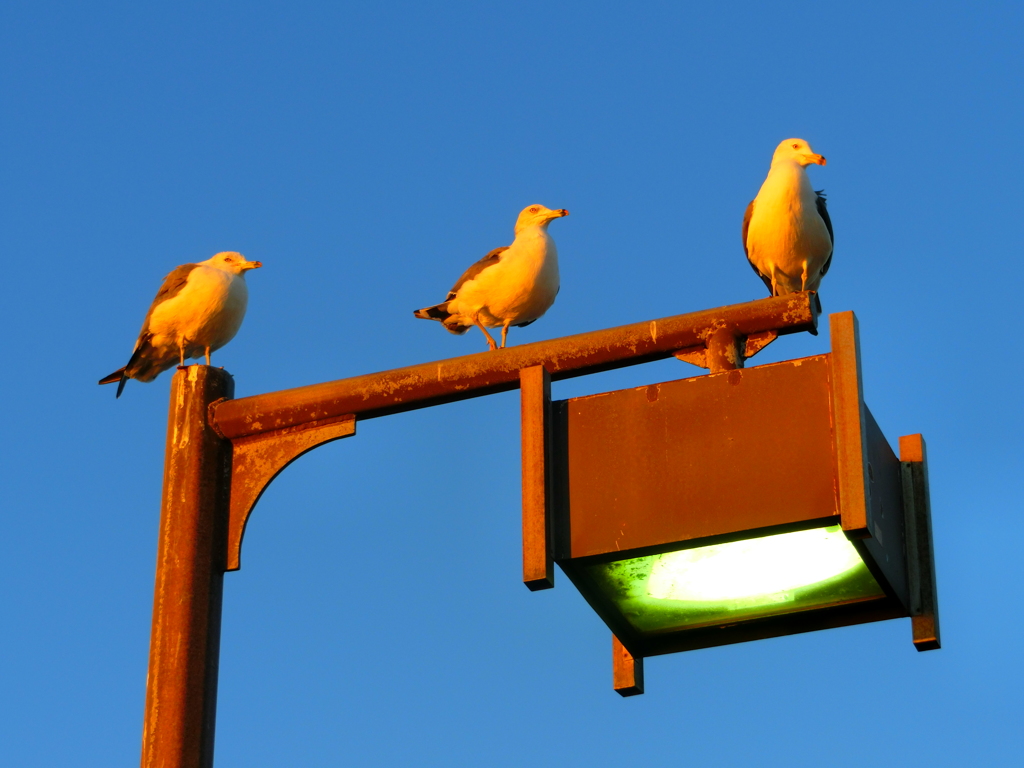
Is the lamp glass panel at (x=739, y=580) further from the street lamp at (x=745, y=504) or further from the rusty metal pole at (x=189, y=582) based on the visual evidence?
the rusty metal pole at (x=189, y=582)

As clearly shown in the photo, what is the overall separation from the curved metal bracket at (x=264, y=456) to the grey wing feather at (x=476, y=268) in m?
7.71

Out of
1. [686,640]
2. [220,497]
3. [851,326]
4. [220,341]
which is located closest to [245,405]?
[220,497]

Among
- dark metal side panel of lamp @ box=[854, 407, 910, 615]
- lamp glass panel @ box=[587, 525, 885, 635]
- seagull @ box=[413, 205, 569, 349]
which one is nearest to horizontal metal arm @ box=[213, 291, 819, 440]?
dark metal side panel of lamp @ box=[854, 407, 910, 615]

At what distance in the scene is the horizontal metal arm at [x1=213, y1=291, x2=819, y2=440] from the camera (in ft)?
15.3

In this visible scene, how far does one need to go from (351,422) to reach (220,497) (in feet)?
1.54

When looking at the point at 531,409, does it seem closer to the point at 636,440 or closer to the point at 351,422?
the point at 636,440

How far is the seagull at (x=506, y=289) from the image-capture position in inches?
490

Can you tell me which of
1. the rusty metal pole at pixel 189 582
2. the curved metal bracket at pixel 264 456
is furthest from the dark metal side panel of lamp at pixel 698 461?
the rusty metal pole at pixel 189 582

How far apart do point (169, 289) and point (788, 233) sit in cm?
455

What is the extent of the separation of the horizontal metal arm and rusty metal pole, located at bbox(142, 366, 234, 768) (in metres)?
0.13

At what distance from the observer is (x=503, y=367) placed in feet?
15.7

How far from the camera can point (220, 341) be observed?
1191cm

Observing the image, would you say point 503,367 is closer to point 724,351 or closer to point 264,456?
point 724,351

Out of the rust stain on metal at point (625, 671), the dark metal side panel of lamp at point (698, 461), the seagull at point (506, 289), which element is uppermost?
the seagull at point (506, 289)
